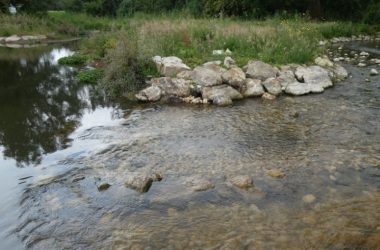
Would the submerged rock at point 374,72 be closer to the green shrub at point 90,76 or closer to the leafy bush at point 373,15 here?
the green shrub at point 90,76

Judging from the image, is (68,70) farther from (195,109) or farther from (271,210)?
(271,210)

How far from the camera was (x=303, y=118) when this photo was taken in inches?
360

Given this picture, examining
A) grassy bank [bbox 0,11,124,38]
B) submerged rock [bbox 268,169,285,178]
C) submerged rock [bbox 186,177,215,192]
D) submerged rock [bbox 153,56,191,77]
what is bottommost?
submerged rock [bbox 186,177,215,192]

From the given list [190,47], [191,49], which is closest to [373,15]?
[190,47]

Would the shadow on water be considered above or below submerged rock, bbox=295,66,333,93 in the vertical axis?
below

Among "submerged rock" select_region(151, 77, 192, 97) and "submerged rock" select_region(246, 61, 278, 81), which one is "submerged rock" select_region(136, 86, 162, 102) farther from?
"submerged rock" select_region(246, 61, 278, 81)

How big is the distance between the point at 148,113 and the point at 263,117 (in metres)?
3.00

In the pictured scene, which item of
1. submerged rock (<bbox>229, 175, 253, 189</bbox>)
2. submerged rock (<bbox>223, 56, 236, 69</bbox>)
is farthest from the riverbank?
submerged rock (<bbox>229, 175, 253, 189</bbox>)

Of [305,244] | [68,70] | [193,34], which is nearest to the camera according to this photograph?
[305,244]

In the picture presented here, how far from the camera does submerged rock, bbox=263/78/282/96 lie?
11.3 m

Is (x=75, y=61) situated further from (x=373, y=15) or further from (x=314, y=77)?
(x=373, y=15)

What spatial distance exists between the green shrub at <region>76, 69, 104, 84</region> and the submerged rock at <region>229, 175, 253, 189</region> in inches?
361

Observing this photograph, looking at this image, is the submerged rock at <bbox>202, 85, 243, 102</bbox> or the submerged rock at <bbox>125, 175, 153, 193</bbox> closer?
the submerged rock at <bbox>125, 175, 153, 193</bbox>

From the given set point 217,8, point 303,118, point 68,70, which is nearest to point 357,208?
point 303,118
